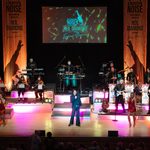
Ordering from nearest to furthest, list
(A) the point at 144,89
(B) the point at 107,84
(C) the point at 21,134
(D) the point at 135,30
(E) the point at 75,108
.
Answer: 1. (C) the point at 21,134
2. (E) the point at 75,108
3. (A) the point at 144,89
4. (B) the point at 107,84
5. (D) the point at 135,30

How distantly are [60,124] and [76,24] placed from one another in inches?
265

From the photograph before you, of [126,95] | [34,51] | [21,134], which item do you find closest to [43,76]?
[34,51]

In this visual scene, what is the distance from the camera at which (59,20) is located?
22547 mm

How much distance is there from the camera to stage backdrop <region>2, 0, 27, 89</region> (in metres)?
22.4

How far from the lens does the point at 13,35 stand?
22484 millimetres

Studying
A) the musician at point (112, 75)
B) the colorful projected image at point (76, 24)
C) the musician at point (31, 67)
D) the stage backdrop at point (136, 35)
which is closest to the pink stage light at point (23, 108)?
the musician at point (31, 67)

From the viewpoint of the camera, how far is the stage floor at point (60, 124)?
15719mm

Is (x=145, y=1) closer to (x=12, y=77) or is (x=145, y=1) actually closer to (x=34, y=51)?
(x=34, y=51)

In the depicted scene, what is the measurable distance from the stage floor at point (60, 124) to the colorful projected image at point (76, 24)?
420 cm

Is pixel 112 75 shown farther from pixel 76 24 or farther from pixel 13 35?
pixel 13 35

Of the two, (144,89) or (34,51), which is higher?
(34,51)

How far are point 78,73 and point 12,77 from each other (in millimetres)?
3316

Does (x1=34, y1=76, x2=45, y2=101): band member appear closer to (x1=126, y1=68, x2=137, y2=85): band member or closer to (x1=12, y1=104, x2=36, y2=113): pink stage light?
(x1=12, y1=104, x2=36, y2=113): pink stage light

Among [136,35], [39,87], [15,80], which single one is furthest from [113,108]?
[15,80]
